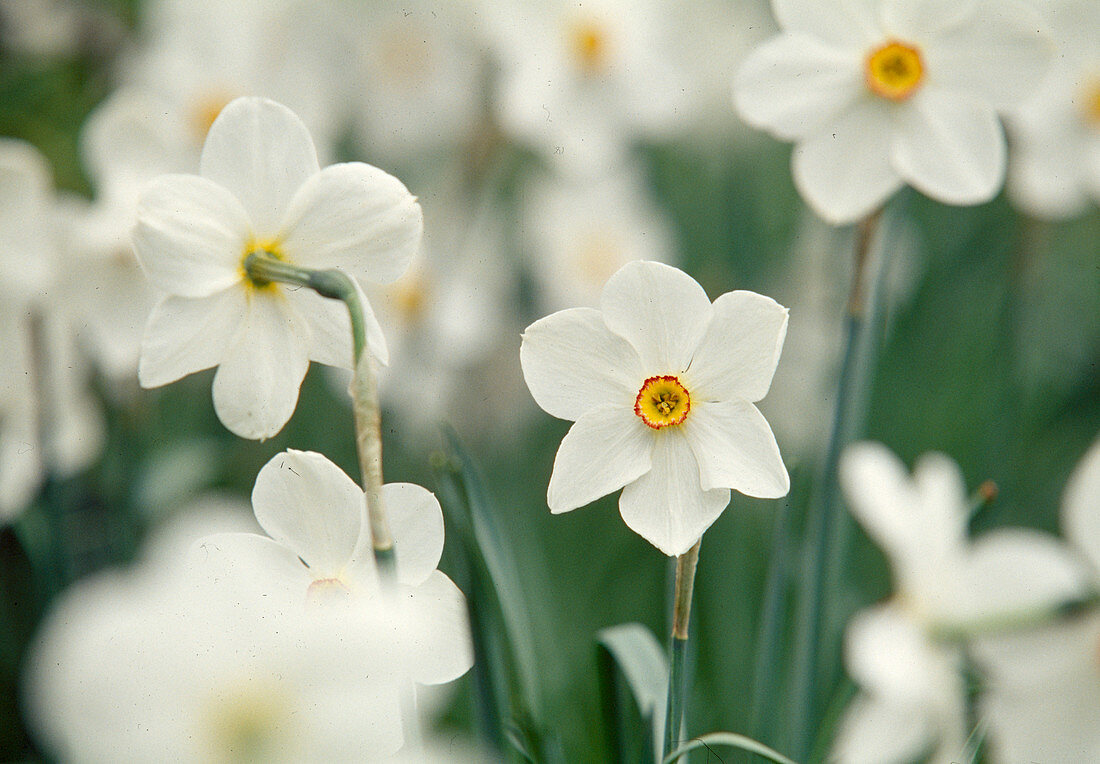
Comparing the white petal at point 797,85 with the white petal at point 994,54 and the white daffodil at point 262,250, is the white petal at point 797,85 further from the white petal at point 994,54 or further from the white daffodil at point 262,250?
the white daffodil at point 262,250

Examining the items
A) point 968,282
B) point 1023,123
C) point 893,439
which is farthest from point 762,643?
point 968,282

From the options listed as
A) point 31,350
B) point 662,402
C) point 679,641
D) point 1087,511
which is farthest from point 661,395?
point 31,350

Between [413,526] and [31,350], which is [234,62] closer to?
[31,350]

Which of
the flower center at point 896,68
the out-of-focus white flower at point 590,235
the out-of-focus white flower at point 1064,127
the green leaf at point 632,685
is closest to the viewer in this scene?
the green leaf at point 632,685

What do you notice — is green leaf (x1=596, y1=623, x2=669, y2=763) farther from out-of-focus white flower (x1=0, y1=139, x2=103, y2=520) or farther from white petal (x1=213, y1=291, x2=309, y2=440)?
out-of-focus white flower (x1=0, y1=139, x2=103, y2=520)

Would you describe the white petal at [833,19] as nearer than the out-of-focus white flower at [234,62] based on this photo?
Yes

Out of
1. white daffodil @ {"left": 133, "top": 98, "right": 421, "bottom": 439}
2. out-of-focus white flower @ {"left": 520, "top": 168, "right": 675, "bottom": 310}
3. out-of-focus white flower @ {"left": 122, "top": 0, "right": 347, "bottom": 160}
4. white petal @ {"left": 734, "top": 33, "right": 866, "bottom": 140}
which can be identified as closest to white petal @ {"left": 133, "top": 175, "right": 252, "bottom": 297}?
white daffodil @ {"left": 133, "top": 98, "right": 421, "bottom": 439}

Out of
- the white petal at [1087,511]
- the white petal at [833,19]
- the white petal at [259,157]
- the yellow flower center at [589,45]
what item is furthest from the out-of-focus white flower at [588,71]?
the white petal at [1087,511]
